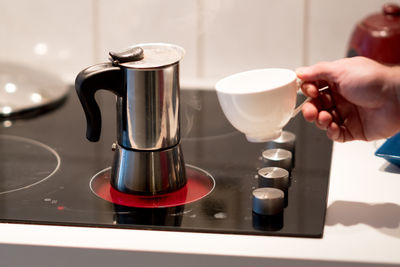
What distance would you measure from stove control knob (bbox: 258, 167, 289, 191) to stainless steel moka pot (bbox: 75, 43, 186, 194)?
0.36 feet

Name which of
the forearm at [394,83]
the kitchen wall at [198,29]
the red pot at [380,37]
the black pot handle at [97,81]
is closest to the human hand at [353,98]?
the forearm at [394,83]

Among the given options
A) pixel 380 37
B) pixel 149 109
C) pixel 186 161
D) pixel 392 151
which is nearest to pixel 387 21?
pixel 380 37

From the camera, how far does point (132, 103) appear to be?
88 centimetres

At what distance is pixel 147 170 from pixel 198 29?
58 centimetres

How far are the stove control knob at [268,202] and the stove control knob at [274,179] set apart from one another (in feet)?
0.13

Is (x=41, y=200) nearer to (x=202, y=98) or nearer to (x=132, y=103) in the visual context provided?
(x=132, y=103)

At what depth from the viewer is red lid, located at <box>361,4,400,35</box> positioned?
4.07 ft

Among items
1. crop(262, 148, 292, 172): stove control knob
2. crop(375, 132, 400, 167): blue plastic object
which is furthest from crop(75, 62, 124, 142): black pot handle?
crop(375, 132, 400, 167): blue plastic object

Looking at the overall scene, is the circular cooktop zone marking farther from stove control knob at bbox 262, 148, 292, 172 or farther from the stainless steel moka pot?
stove control knob at bbox 262, 148, 292, 172

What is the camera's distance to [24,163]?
1.06m

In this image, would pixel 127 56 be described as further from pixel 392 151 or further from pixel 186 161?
pixel 392 151

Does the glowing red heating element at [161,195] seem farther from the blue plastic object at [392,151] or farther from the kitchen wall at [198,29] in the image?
the kitchen wall at [198,29]

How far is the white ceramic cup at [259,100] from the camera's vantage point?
83cm

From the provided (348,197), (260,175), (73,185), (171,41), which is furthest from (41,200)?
(171,41)
